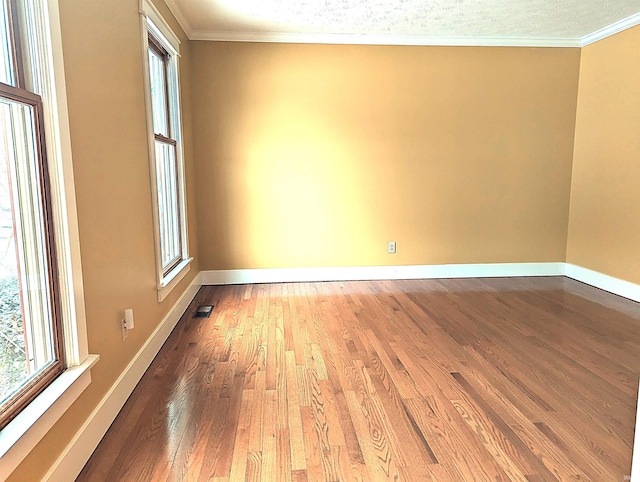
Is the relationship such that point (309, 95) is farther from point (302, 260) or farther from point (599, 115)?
point (599, 115)

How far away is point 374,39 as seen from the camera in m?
4.37

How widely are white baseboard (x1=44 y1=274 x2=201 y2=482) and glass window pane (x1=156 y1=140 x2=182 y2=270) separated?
63 centimetres

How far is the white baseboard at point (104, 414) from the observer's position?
1587mm

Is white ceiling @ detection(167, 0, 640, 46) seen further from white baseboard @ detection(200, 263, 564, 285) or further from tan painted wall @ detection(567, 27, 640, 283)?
white baseboard @ detection(200, 263, 564, 285)

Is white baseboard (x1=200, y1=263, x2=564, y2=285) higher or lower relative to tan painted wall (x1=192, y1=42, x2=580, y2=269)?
lower

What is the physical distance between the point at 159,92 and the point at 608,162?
415cm

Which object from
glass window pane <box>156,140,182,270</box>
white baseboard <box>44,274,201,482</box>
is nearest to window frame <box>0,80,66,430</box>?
white baseboard <box>44,274,201,482</box>

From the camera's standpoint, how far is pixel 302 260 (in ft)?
15.4

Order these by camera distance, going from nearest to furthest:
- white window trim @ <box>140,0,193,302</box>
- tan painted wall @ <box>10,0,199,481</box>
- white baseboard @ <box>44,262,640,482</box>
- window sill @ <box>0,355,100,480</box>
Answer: window sill @ <box>0,355,100,480</box>
tan painted wall @ <box>10,0,199,481</box>
white window trim @ <box>140,0,193,302</box>
white baseboard @ <box>44,262,640,482</box>

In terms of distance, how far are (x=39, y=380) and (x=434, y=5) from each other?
145 inches

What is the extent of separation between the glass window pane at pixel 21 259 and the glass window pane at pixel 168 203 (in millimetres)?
1673

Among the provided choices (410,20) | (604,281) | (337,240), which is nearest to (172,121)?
(337,240)

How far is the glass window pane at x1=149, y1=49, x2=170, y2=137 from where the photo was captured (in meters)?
3.24

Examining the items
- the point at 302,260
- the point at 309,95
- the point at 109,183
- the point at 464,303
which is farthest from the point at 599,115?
the point at 109,183
